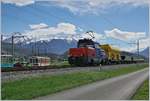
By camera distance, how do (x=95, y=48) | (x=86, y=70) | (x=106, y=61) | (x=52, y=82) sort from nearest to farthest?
(x=52, y=82)
(x=86, y=70)
(x=95, y=48)
(x=106, y=61)

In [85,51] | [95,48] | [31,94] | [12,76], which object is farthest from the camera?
[95,48]

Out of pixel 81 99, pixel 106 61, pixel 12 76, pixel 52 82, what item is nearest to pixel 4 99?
pixel 81 99

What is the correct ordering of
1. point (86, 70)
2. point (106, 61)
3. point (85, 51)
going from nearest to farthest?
point (86, 70) < point (85, 51) < point (106, 61)

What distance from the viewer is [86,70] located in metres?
45.5

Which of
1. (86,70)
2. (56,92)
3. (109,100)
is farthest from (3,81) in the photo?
(86,70)

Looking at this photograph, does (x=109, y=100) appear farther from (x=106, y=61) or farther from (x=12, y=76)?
(x=106, y=61)

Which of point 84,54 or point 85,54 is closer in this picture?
point 84,54

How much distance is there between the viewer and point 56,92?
2306cm

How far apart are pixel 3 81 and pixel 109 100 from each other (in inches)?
286

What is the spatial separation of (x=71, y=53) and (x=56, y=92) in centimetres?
3524

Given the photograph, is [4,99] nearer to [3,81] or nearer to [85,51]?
[3,81]

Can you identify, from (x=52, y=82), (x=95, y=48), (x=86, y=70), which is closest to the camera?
(x=52, y=82)

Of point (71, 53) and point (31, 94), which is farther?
point (71, 53)

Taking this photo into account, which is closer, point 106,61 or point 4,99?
point 4,99
